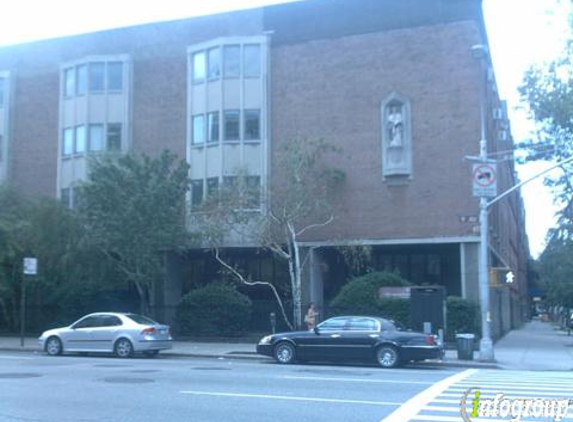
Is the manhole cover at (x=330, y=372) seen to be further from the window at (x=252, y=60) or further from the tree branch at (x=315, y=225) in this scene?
the window at (x=252, y=60)

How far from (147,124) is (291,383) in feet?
74.1

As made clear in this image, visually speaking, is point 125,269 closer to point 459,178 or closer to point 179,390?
point 459,178

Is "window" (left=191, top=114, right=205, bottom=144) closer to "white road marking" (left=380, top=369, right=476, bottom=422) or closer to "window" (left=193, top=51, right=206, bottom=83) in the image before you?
"window" (left=193, top=51, right=206, bottom=83)

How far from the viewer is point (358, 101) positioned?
31578 mm

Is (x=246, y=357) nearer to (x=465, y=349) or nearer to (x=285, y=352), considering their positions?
(x=285, y=352)

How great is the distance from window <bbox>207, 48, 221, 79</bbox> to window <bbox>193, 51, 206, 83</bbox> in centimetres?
35

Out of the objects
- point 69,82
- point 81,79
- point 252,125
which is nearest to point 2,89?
point 69,82

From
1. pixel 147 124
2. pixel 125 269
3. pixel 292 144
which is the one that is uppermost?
pixel 147 124

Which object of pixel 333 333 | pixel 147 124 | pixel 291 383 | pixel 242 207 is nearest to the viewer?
pixel 291 383

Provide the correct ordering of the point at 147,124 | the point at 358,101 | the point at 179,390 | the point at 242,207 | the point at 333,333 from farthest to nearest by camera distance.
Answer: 1. the point at 147,124
2. the point at 358,101
3. the point at 242,207
4. the point at 333,333
5. the point at 179,390

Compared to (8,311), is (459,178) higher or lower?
higher

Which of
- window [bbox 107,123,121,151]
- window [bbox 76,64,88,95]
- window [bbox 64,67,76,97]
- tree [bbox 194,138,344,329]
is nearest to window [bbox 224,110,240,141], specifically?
tree [bbox 194,138,344,329]

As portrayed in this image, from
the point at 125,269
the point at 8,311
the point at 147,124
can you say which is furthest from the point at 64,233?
the point at 147,124

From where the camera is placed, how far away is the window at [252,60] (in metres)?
33.0
